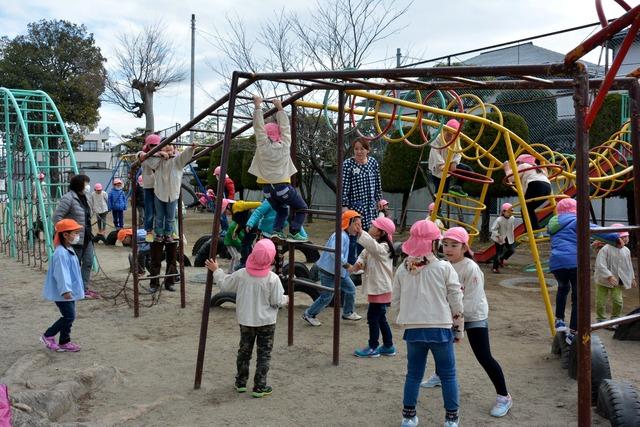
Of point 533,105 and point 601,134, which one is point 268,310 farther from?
point 533,105

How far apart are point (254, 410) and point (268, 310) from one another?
0.65m

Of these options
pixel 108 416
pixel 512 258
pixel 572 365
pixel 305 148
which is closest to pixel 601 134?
pixel 512 258

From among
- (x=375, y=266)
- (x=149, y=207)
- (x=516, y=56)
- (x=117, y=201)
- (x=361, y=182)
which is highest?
(x=516, y=56)

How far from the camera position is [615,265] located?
6.16 metres

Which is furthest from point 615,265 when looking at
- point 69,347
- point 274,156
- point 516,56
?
point 516,56

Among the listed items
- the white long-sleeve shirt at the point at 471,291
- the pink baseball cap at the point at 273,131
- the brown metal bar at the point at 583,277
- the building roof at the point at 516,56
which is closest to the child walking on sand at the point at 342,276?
the pink baseball cap at the point at 273,131

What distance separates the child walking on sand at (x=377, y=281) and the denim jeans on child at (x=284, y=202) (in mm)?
603

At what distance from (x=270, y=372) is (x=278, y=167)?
1.64 metres

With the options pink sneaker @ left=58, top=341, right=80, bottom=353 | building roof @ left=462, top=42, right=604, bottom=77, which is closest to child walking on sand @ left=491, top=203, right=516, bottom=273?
pink sneaker @ left=58, top=341, right=80, bottom=353

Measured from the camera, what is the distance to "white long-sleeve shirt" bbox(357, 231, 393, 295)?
507 centimetres

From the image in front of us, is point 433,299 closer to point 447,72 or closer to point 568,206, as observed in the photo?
point 447,72

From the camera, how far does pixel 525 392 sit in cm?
430

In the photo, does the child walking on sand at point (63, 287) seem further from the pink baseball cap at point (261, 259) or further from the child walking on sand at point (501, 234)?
the child walking on sand at point (501, 234)

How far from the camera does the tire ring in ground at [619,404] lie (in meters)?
3.34
